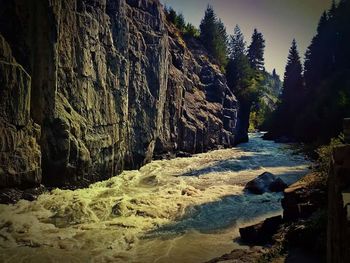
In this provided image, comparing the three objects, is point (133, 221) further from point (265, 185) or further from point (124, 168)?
point (124, 168)

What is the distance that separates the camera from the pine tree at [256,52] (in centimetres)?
7894

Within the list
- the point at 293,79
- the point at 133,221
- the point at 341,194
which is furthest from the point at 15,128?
the point at 293,79

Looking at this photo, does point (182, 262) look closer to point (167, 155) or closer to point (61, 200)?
point (61, 200)

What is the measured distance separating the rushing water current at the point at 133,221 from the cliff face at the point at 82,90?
2.22 m

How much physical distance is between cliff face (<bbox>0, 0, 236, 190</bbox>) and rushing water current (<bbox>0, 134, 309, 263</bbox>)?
2.22 meters

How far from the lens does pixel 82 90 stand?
21797 mm

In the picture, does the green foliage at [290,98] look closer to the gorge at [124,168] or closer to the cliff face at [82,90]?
the gorge at [124,168]

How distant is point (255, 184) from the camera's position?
21.5 meters

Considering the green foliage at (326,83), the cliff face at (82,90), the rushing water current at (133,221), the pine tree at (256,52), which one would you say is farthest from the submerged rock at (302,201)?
the pine tree at (256,52)

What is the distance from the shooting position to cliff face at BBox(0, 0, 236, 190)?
17.1 meters

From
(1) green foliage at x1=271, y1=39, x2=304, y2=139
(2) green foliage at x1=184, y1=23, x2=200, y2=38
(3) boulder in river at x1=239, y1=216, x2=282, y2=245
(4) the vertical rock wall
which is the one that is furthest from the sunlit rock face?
(1) green foliage at x1=271, y1=39, x2=304, y2=139

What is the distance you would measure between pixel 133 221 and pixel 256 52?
232 ft

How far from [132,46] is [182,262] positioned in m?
22.5

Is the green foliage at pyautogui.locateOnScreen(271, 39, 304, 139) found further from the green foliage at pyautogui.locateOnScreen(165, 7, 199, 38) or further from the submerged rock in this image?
the submerged rock
